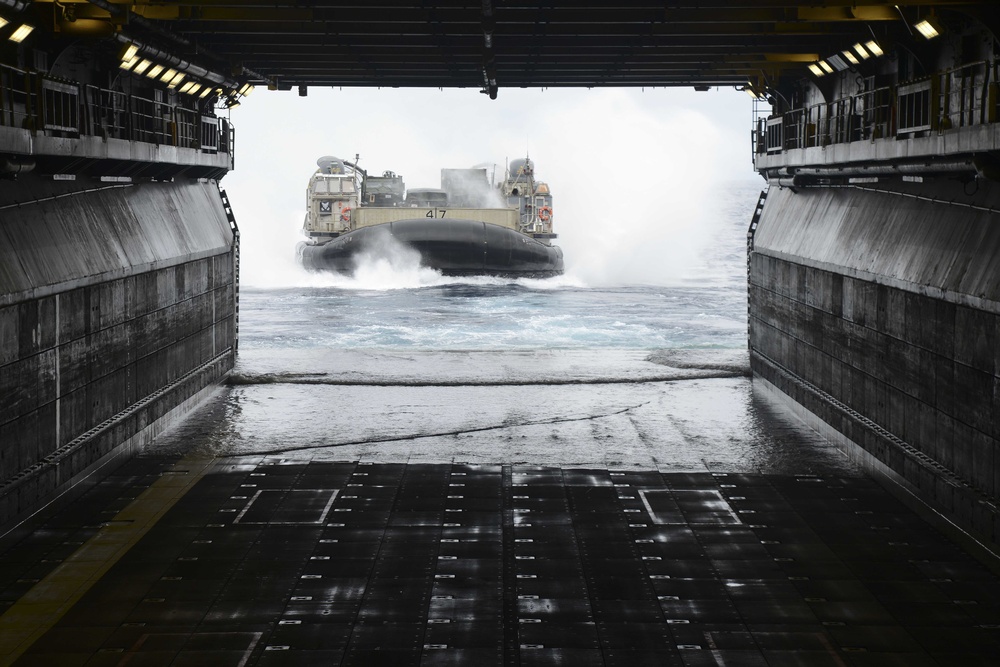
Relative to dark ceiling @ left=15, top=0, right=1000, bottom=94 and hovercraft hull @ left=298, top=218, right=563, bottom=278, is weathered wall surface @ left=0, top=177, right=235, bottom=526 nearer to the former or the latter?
dark ceiling @ left=15, top=0, right=1000, bottom=94

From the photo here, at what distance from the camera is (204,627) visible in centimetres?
1088

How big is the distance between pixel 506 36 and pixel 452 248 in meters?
34.6

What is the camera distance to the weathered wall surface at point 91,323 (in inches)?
569

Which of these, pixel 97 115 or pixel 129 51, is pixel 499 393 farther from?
pixel 129 51

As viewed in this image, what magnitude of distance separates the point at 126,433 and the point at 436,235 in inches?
1511

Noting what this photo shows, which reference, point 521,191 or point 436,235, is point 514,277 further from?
point 521,191

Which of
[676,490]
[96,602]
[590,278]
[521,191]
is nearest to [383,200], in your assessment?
[521,191]

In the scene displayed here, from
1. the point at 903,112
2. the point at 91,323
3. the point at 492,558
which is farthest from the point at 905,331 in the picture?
the point at 91,323

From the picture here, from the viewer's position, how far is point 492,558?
13.1 m

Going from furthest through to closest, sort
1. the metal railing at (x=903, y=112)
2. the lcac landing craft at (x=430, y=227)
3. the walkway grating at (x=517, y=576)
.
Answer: the lcac landing craft at (x=430, y=227) < the metal railing at (x=903, y=112) < the walkway grating at (x=517, y=576)

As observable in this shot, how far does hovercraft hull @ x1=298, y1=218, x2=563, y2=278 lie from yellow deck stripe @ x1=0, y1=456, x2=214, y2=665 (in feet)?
127

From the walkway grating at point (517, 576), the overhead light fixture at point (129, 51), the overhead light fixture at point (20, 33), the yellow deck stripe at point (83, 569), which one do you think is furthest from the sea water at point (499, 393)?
the overhead light fixture at point (20, 33)

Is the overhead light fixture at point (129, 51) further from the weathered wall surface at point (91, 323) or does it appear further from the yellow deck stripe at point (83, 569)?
the yellow deck stripe at point (83, 569)

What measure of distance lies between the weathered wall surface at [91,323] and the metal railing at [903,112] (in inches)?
463
